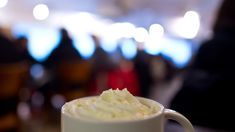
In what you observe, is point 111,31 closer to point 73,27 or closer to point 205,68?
point 73,27

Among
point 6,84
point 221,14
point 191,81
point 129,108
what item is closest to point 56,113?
point 6,84

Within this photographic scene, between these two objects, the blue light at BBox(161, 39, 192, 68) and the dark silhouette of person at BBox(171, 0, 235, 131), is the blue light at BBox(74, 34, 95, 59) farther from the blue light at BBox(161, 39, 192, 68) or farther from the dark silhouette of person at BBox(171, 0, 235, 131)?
the dark silhouette of person at BBox(171, 0, 235, 131)

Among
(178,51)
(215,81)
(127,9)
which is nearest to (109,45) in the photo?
(127,9)

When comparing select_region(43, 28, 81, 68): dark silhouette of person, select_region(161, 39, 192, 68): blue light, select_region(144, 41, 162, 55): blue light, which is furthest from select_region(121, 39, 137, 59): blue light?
select_region(43, 28, 81, 68): dark silhouette of person

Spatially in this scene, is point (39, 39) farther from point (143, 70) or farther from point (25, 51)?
point (143, 70)

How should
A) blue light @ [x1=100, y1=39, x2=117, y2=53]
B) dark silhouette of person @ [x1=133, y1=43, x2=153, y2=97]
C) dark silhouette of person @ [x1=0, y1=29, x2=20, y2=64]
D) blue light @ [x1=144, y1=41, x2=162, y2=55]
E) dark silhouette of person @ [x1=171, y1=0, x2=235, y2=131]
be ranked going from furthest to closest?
blue light @ [x1=100, y1=39, x2=117, y2=53], dark silhouette of person @ [x1=133, y1=43, x2=153, y2=97], blue light @ [x1=144, y1=41, x2=162, y2=55], dark silhouette of person @ [x1=0, y1=29, x2=20, y2=64], dark silhouette of person @ [x1=171, y1=0, x2=235, y2=131]

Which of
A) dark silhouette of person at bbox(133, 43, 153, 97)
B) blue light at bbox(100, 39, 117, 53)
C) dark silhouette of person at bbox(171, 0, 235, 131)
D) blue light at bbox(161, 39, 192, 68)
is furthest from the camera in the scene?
blue light at bbox(100, 39, 117, 53)
